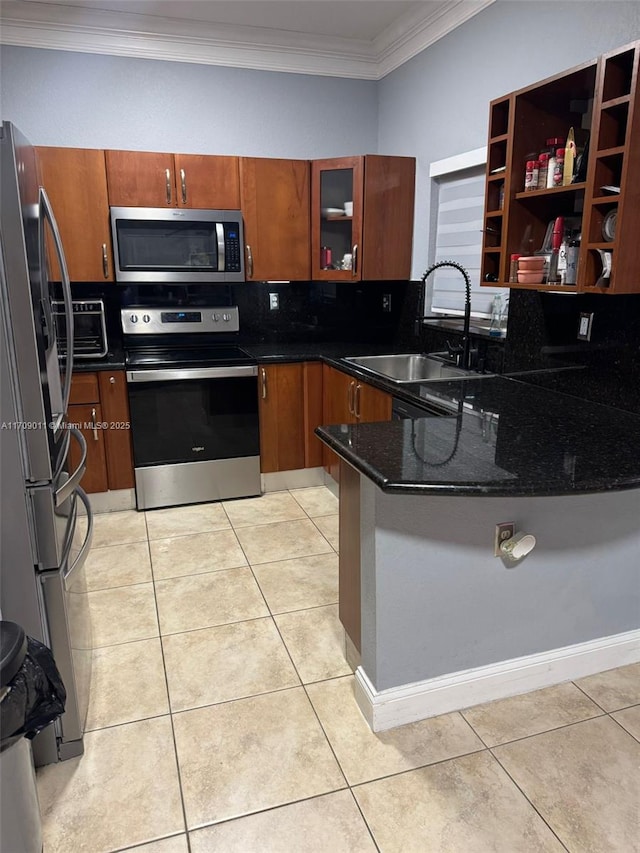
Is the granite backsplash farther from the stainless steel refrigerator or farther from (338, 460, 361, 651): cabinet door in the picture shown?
the stainless steel refrigerator

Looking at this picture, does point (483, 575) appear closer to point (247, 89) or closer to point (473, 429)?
A: point (473, 429)

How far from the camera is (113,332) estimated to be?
3793mm

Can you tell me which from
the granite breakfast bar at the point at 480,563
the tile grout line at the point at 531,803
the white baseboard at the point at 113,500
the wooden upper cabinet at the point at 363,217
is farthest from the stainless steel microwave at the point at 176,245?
the tile grout line at the point at 531,803

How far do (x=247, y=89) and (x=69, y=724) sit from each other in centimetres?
361

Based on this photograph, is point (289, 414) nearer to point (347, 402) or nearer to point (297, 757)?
point (347, 402)

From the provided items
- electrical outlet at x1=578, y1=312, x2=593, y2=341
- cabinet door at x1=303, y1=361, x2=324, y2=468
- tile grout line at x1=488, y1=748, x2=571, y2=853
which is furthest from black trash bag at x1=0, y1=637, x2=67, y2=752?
cabinet door at x1=303, y1=361, x2=324, y2=468

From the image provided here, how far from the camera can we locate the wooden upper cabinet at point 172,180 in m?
3.38

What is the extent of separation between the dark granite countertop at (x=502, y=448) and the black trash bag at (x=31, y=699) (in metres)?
0.87

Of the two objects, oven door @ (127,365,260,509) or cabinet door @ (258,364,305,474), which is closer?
oven door @ (127,365,260,509)

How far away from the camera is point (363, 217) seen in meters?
3.63

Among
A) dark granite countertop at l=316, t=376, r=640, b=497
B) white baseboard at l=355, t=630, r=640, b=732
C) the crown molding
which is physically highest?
the crown molding

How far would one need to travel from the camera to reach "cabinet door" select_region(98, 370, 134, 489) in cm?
338

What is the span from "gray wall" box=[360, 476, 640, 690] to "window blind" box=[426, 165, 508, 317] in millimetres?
1425

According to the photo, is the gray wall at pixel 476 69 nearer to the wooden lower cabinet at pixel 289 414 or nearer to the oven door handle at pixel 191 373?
the wooden lower cabinet at pixel 289 414
